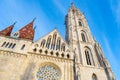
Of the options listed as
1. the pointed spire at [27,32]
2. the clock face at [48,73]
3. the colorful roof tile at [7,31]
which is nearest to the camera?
the clock face at [48,73]

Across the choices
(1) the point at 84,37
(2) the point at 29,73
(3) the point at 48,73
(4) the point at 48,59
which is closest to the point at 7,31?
(4) the point at 48,59

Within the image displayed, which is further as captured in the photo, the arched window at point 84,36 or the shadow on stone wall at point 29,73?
the arched window at point 84,36

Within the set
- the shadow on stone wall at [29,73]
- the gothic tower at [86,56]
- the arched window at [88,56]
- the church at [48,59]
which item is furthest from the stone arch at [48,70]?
the arched window at [88,56]

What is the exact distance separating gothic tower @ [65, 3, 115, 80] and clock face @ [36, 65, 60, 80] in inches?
90.9

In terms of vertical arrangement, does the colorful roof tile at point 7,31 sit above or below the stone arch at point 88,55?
above

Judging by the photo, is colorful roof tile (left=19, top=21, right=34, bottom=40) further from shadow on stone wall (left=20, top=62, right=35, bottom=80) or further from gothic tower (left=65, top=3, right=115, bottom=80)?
→ gothic tower (left=65, top=3, right=115, bottom=80)

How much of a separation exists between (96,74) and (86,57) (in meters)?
3.58

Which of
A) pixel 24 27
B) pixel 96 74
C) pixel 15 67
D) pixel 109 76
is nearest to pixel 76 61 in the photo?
pixel 96 74

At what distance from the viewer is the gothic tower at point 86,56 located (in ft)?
50.1

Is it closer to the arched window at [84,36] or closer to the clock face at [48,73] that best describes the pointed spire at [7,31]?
the clock face at [48,73]

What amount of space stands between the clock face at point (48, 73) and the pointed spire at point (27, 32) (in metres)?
5.28

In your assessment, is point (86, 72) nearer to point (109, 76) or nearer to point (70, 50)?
point (109, 76)

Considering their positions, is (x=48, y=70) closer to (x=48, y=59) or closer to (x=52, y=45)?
(x=48, y=59)

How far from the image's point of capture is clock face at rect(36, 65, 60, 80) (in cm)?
1419
